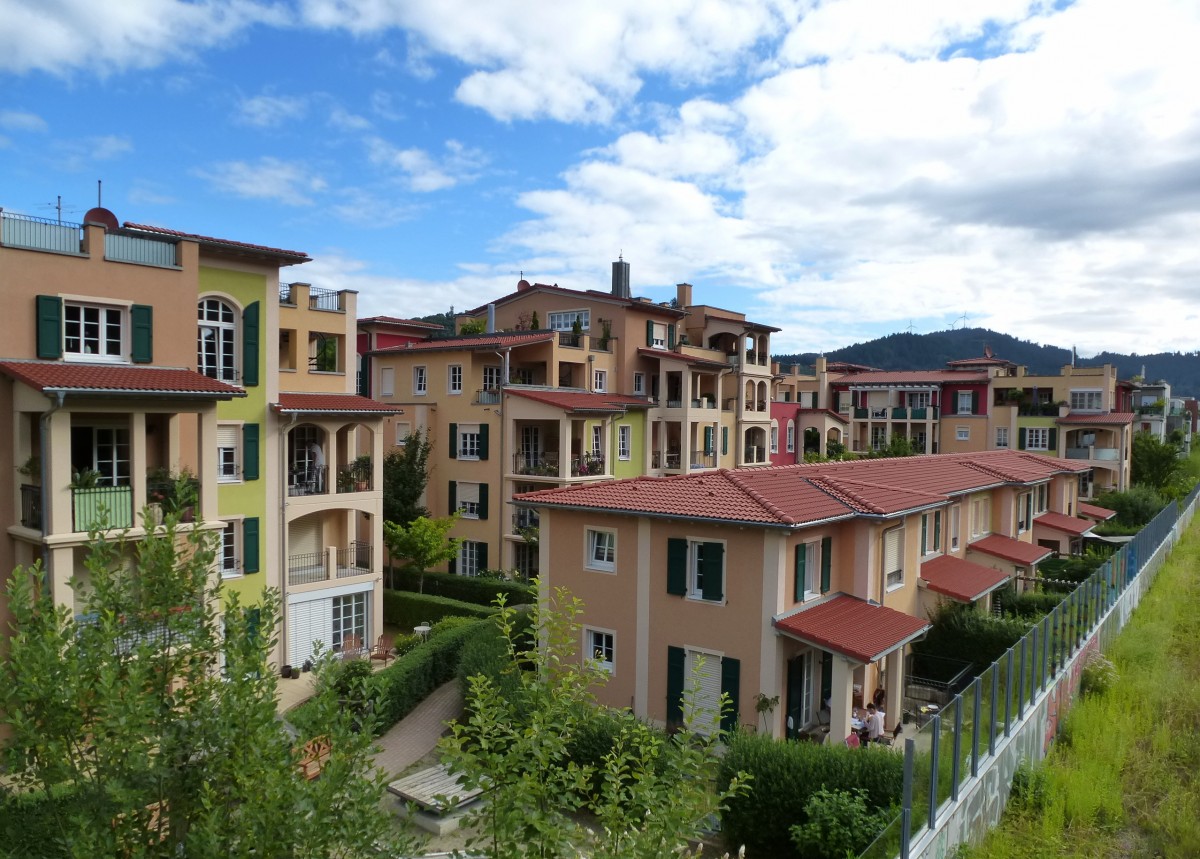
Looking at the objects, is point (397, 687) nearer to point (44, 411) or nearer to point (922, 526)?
point (44, 411)

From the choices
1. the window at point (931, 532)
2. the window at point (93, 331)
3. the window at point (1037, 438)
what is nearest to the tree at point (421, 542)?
the window at point (93, 331)

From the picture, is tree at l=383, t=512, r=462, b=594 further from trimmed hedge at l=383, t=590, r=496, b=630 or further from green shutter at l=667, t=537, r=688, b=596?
green shutter at l=667, t=537, r=688, b=596

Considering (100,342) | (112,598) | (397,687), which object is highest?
(100,342)

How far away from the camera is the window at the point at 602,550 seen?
878 inches

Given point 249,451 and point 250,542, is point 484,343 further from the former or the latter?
point 250,542

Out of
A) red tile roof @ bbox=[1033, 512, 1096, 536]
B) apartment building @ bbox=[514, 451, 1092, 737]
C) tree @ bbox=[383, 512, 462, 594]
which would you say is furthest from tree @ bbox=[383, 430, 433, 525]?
red tile roof @ bbox=[1033, 512, 1096, 536]

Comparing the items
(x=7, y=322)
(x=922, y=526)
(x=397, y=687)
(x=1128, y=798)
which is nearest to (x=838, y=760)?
(x=1128, y=798)

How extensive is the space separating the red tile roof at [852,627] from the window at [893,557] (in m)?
2.23

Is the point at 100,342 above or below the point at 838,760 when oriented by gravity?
above

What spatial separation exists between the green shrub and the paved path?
1022 centimetres

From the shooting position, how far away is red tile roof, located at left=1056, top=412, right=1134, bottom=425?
2361 inches

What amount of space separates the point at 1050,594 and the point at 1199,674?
5876 mm

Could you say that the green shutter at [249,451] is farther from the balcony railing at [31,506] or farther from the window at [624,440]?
the window at [624,440]

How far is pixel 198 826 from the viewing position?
Result: 5766 millimetres
